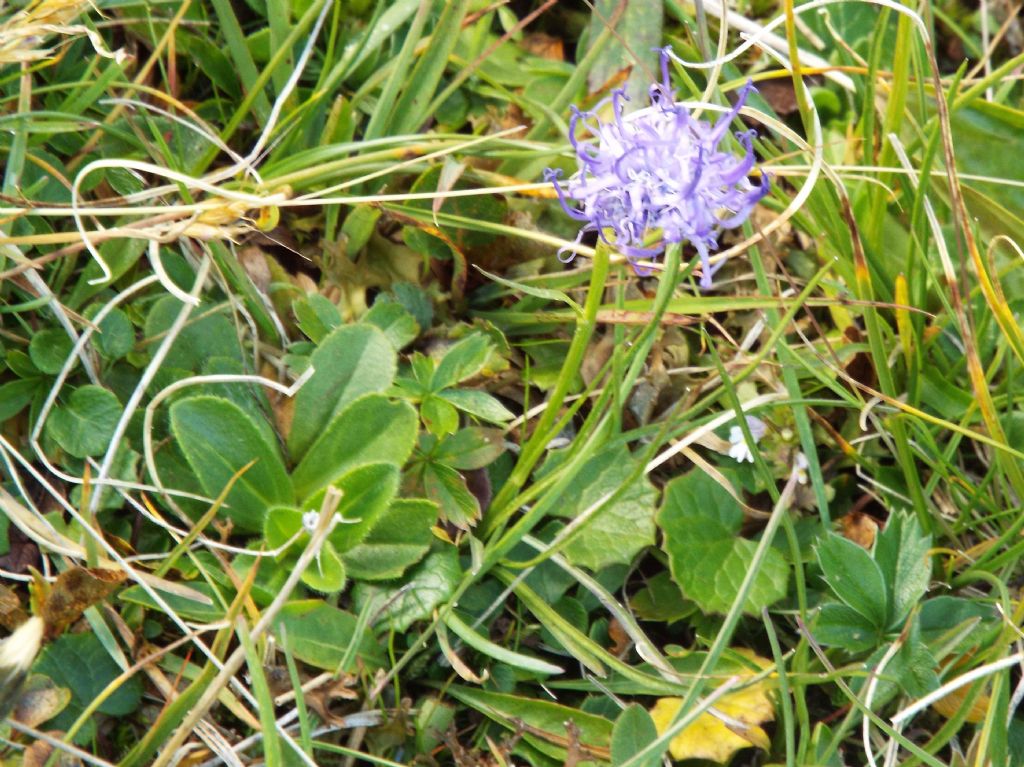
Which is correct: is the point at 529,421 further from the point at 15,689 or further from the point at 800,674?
the point at 15,689

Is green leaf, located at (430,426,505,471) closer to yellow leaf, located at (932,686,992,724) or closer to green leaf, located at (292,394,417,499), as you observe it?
green leaf, located at (292,394,417,499)

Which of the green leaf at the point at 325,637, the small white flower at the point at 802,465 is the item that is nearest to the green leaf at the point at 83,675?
the green leaf at the point at 325,637

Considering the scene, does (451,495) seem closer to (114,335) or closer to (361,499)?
(361,499)

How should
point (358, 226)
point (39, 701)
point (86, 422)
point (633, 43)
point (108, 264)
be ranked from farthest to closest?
point (633, 43)
point (358, 226)
point (108, 264)
point (86, 422)
point (39, 701)

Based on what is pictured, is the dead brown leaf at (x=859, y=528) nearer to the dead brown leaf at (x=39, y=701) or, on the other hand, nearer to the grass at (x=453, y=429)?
the grass at (x=453, y=429)

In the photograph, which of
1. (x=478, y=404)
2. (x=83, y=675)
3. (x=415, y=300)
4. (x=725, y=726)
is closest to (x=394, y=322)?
(x=415, y=300)
